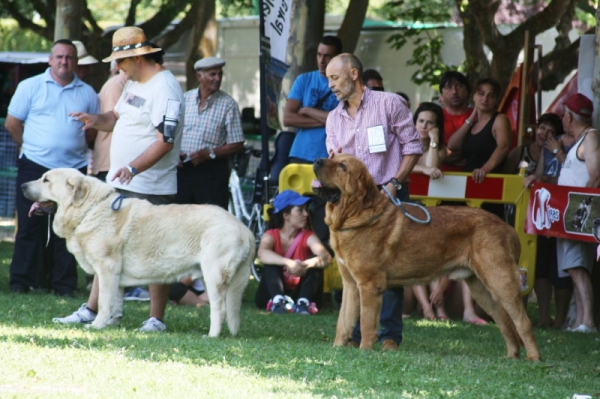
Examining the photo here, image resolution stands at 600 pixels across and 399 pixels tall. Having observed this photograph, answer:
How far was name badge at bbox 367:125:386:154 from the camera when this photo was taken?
7.18 metres

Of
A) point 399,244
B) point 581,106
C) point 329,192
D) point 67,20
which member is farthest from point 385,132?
point 67,20

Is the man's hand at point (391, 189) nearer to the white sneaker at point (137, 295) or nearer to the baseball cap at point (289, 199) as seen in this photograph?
the baseball cap at point (289, 199)

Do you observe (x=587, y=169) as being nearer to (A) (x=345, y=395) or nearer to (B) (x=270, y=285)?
(B) (x=270, y=285)

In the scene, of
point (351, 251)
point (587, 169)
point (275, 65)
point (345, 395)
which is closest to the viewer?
point (345, 395)

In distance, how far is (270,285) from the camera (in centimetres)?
1020

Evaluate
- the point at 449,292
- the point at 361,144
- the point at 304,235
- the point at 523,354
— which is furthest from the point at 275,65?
the point at 523,354

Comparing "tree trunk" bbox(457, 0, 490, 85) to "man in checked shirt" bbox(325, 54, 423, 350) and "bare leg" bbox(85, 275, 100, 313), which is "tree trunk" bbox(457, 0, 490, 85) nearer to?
"man in checked shirt" bbox(325, 54, 423, 350)

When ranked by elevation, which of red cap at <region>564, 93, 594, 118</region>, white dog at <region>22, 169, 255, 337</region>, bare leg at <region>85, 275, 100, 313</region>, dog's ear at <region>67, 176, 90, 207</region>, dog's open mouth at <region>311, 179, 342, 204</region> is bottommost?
bare leg at <region>85, 275, 100, 313</region>

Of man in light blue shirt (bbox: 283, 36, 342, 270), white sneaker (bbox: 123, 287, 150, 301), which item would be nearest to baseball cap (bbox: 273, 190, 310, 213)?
man in light blue shirt (bbox: 283, 36, 342, 270)

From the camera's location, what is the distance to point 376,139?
7.19 metres

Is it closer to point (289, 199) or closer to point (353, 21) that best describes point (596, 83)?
point (289, 199)

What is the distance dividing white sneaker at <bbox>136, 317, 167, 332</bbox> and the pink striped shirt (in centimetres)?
210

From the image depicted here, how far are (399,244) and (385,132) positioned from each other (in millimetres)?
873

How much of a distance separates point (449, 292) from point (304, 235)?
1715 millimetres
